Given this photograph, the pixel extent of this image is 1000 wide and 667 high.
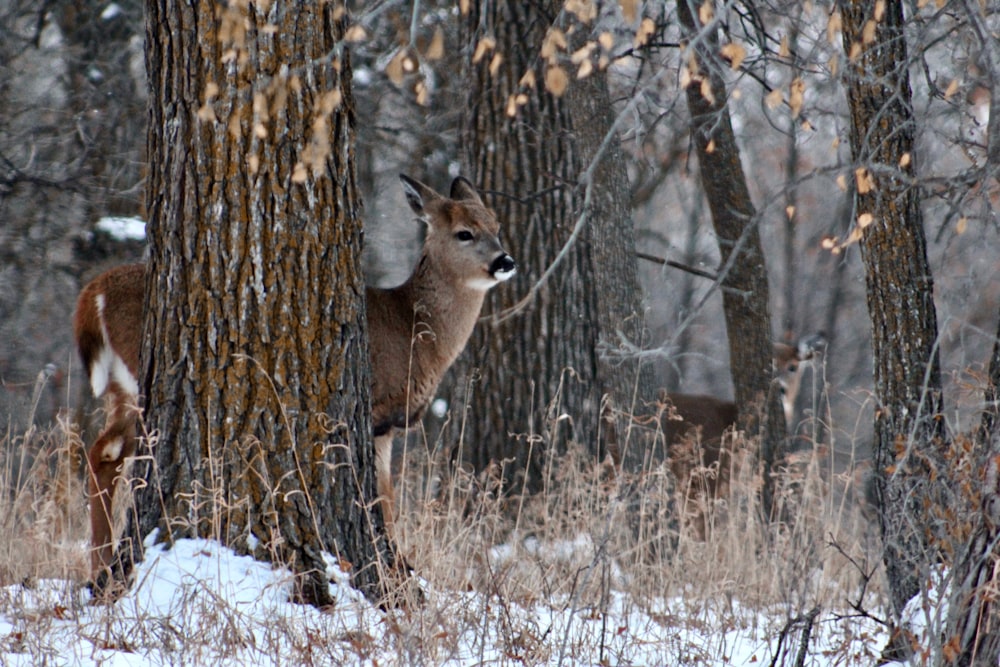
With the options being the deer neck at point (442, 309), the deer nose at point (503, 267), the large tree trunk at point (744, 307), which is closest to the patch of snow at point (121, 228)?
the deer neck at point (442, 309)

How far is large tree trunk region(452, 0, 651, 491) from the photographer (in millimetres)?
8133

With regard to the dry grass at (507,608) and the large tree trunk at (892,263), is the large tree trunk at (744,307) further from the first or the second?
the large tree trunk at (892,263)

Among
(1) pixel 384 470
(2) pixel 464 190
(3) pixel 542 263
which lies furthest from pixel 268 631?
(3) pixel 542 263

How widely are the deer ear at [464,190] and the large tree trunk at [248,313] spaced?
333 cm

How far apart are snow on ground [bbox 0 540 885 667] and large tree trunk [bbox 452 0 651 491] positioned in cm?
349

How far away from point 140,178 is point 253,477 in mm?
8114

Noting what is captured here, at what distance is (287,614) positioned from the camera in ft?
14.0

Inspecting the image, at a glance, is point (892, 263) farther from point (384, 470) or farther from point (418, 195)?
point (418, 195)

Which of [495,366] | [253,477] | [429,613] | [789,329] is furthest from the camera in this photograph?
[789,329]

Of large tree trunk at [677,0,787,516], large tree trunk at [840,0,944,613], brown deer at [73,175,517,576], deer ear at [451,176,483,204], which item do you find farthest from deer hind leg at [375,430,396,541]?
large tree trunk at [677,0,787,516]

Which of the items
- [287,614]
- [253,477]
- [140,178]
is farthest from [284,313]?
[140,178]

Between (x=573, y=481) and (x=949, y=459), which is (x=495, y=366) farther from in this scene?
(x=949, y=459)

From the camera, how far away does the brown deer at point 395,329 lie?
5.70 meters

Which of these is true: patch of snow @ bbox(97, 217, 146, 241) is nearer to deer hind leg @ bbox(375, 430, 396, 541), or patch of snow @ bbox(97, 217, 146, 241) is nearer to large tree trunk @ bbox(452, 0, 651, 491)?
large tree trunk @ bbox(452, 0, 651, 491)
